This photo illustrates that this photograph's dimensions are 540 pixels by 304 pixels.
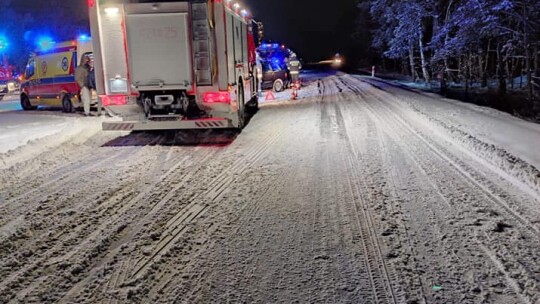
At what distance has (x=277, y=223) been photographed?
17.5 ft

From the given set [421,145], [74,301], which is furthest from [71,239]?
[421,145]

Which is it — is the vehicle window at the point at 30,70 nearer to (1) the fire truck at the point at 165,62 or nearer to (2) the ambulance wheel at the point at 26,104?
(2) the ambulance wheel at the point at 26,104

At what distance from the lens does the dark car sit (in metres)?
25.9

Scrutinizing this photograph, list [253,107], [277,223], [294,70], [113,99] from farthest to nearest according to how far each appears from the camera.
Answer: [294,70]
[253,107]
[113,99]
[277,223]

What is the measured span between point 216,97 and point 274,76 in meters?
16.0

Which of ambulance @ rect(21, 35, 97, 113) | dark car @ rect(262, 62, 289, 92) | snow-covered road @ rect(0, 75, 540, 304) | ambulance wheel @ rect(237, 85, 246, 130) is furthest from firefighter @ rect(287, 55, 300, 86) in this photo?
snow-covered road @ rect(0, 75, 540, 304)

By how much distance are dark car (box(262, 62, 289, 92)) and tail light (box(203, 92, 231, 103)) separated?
15566 mm

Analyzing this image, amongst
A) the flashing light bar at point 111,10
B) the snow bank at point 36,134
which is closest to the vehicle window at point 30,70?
the snow bank at point 36,134

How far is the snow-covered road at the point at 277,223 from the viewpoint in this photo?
3.88 metres

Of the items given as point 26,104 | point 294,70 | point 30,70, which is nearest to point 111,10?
point 30,70

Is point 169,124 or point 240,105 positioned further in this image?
point 240,105

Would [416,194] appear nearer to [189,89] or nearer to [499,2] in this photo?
[189,89]

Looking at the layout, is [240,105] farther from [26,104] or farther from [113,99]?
[26,104]

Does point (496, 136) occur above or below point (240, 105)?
below
